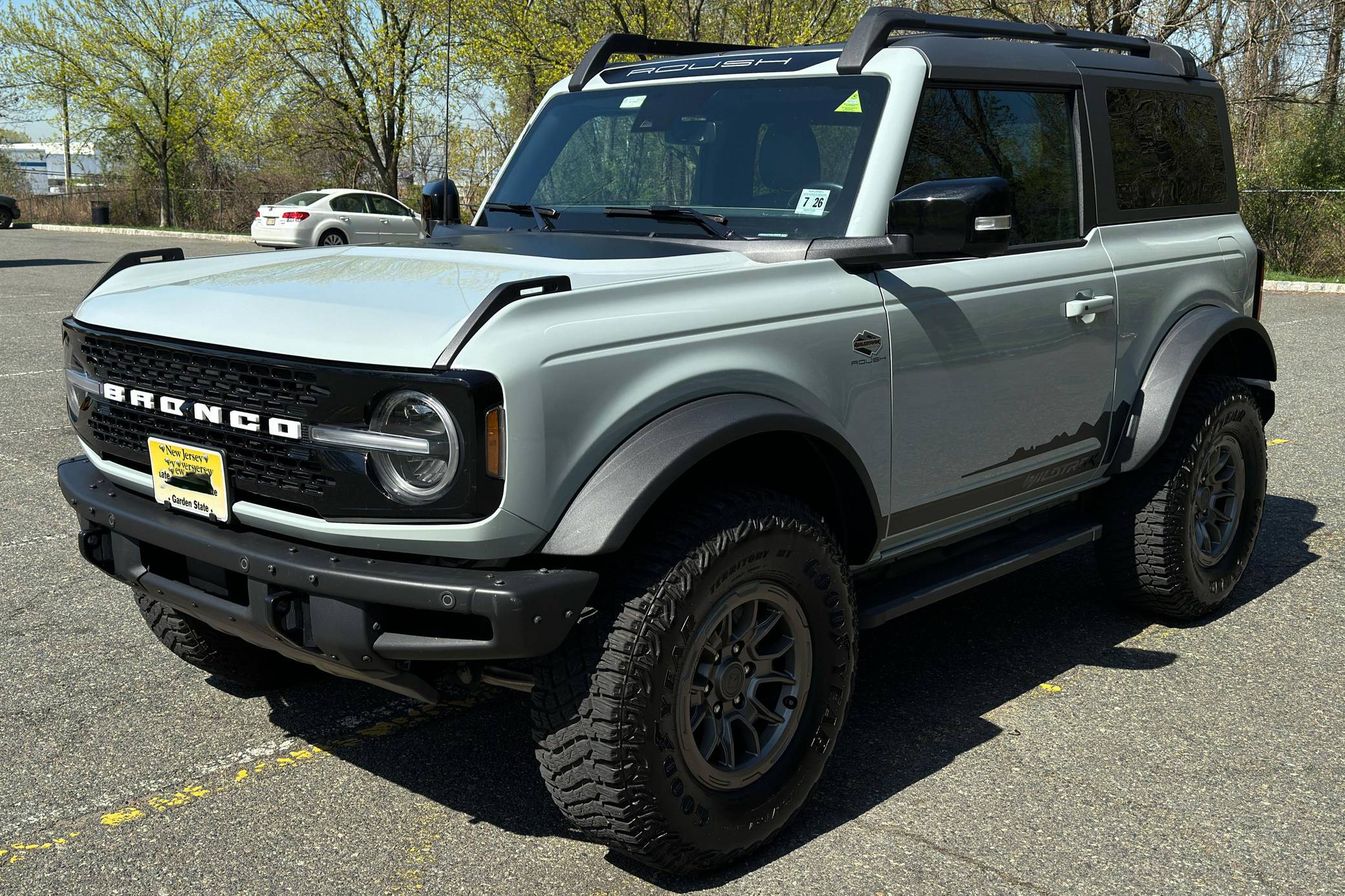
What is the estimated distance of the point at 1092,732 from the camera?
3.96m

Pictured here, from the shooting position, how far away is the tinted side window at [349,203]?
27922 millimetres

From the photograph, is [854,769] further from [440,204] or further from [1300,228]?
[1300,228]

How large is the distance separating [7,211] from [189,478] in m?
33.2

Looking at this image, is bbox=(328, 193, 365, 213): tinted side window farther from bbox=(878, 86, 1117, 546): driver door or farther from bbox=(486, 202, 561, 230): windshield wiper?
bbox=(878, 86, 1117, 546): driver door

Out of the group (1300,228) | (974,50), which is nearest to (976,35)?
(974,50)

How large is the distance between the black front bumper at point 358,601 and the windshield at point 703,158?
1.53 meters

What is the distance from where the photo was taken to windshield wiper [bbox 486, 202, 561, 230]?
4.23 m

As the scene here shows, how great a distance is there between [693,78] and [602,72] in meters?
0.58

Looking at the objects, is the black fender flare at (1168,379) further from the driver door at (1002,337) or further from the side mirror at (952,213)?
the side mirror at (952,213)

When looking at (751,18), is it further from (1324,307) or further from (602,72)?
(602,72)

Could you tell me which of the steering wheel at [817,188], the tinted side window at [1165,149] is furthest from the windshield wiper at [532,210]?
the tinted side window at [1165,149]

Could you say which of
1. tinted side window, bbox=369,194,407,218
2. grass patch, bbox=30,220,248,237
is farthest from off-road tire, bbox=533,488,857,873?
grass patch, bbox=30,220,248,237

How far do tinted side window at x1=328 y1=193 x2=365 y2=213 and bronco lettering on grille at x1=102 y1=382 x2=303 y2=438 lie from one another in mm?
25713

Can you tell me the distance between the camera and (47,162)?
95.8 m
